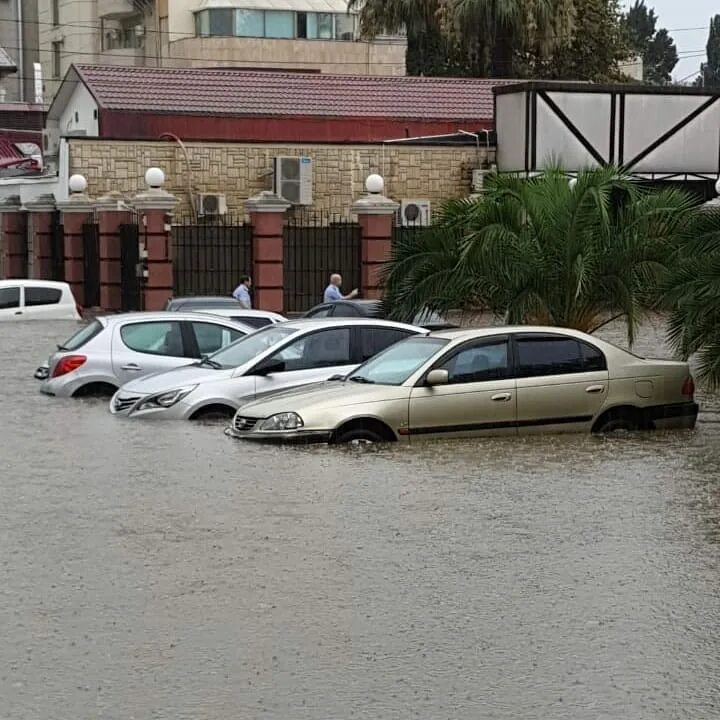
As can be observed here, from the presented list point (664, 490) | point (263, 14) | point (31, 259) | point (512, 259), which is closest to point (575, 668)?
point (664, 490)

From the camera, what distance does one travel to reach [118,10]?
65.2 metres

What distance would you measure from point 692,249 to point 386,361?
4.21 metres

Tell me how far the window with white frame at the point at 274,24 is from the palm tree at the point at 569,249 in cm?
4254

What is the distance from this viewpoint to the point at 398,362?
50.3 ft

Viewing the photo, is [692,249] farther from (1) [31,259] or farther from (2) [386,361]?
(1) [31,259]

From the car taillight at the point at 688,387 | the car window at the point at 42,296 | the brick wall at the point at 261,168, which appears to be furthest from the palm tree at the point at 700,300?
the brick wall at the point at 261,168

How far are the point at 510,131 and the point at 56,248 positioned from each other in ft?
40.0

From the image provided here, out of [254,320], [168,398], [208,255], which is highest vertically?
[208,255]

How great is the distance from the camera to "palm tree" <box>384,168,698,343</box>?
1881 centimetres

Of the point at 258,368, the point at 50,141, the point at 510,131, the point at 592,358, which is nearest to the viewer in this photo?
the point at 592,358

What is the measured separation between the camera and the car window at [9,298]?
3183 centimetres

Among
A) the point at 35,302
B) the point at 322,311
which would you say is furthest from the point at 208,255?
the point at 322,311

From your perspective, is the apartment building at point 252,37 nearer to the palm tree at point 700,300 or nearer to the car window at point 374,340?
the car window at point 374,340

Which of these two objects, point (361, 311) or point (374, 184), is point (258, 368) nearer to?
point (361, 311)
